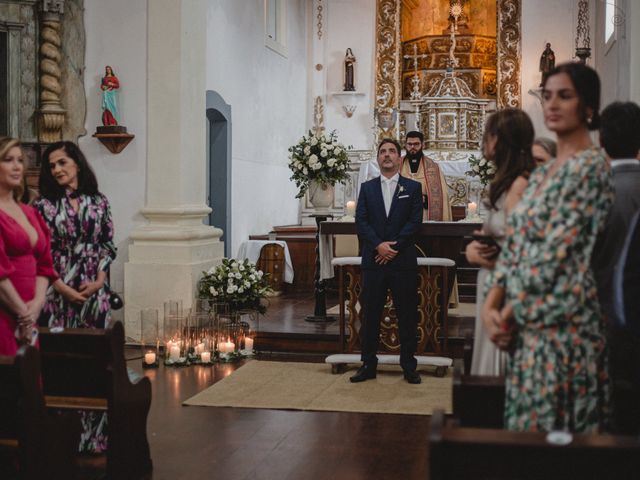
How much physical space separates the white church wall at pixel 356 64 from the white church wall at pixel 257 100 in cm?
43

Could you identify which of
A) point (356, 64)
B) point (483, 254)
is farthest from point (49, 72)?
point (356, 64)

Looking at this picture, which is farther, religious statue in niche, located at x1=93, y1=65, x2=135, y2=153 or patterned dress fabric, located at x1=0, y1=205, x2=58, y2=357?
religious statue in niche, located at x1=93, y1=65, x2=135, y2=153

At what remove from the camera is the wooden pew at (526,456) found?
6.99 ft

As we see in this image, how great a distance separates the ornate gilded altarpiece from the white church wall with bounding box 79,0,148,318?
6951 millimetres

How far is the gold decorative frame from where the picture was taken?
14562mm

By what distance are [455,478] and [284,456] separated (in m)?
2.53

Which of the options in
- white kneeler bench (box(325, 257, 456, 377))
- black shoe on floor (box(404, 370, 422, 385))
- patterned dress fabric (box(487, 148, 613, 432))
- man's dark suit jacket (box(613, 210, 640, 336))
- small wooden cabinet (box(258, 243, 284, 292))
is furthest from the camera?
small wooden cabinet (box(258, 243, 284, 292))

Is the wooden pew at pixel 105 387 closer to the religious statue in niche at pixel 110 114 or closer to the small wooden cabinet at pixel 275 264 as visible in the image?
the religious statue in niche at pixel 110 114

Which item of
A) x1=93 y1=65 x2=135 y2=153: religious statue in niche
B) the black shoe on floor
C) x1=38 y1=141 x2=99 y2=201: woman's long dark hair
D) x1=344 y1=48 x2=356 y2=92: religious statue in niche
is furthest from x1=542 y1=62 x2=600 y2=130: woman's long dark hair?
x1=344 y1=48 x2=356 y2=92: religious statue in niche

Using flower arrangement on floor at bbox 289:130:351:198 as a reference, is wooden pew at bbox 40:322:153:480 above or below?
below

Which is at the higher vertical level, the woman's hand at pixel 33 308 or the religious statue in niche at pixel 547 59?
the religious statue in niche at pixel 547 59

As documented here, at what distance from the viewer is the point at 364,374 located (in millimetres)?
6492

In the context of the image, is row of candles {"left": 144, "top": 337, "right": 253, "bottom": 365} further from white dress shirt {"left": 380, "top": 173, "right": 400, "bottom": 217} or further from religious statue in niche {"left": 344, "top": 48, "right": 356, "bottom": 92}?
religious statue in niche {"left": 344, "top": 48, "right": 356, "bottom": 92}

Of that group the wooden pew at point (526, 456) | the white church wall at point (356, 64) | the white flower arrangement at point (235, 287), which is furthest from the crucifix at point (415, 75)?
the wooden pew at point (526, 456)
